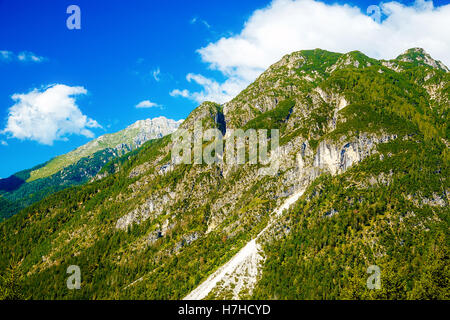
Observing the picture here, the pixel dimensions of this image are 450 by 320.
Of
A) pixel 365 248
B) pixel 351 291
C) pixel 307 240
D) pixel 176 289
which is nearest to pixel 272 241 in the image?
pixel 307 240

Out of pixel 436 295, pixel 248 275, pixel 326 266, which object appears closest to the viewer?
pixel 436 295

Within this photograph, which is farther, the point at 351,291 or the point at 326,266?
the point at 326,266

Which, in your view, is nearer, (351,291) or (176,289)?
(351,291)

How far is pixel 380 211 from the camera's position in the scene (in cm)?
18938

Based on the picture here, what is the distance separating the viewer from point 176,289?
197 m

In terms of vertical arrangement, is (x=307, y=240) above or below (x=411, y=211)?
below

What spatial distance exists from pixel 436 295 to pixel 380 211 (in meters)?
136

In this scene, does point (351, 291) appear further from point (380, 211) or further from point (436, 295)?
point (380, 211)

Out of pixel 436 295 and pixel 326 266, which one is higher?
pixel 436 295
